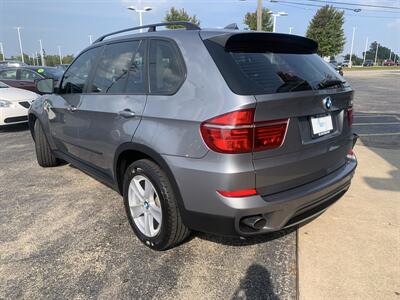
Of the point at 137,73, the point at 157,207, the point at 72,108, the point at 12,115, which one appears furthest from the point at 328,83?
the point at 12,115

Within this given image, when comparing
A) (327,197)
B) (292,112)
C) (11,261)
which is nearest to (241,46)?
(292,112)

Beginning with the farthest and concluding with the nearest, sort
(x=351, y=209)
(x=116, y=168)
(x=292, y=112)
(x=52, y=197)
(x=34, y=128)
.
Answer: (x=34, y=128), (x=52, y=197), (x=351, y=209), (x=116, y=168), (x=292, y=112)

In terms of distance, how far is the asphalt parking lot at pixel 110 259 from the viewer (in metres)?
2.62

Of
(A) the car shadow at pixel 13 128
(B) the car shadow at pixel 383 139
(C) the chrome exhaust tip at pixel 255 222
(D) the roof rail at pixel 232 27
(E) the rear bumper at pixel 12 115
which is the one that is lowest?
(A) the car shadow at pixel 13 128

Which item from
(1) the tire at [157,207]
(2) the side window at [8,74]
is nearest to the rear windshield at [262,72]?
(1) the tire at [157,207]

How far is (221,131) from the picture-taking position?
7.72 ft

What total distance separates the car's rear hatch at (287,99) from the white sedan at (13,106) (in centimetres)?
694

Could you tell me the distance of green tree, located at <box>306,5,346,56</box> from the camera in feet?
148

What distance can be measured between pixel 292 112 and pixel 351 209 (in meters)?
1.82

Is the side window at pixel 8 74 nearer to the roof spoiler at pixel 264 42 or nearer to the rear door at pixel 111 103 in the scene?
the rear door at pixel 111 103

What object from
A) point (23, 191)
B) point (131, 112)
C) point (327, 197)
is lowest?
point (23, 191)

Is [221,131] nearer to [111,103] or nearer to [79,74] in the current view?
[111,103]

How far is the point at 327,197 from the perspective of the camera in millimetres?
2893

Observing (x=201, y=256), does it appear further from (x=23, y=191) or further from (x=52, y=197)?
(x=23, y=191)
